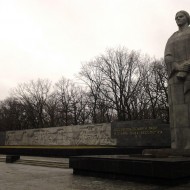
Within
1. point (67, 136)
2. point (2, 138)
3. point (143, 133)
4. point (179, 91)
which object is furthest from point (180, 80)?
point (2, 138)

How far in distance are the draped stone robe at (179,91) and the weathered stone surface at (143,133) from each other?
30.0ft

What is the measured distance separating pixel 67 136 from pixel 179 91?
17.8 meters

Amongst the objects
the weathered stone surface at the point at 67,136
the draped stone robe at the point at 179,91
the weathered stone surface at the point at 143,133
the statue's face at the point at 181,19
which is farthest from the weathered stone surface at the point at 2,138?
the statue's face at the point at 181,19

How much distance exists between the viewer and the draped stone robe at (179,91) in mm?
9734

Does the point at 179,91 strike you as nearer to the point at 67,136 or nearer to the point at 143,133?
the point at 143,133

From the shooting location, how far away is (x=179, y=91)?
998cm

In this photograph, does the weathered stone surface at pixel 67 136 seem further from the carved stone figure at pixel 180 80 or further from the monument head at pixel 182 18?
the monument head at pixel 182 18

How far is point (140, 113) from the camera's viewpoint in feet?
117

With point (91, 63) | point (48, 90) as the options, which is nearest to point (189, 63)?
point (91, 63)

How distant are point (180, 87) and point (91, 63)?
29.6m

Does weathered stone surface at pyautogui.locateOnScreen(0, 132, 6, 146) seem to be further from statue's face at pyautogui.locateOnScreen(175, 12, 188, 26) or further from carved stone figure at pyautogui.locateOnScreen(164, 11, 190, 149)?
statue's face at pyautogui.locateOnScreen(175, 12, 188, 26)

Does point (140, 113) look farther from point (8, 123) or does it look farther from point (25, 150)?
point (8, 123)

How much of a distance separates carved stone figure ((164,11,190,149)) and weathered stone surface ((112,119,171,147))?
9154 millimetres

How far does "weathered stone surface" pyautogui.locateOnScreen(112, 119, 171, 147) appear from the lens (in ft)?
62.5
